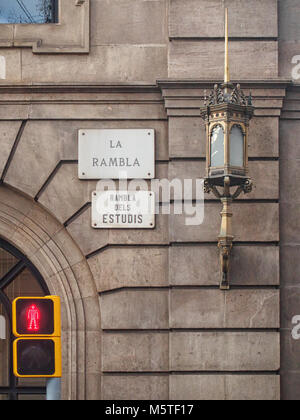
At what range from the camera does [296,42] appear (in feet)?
42.1

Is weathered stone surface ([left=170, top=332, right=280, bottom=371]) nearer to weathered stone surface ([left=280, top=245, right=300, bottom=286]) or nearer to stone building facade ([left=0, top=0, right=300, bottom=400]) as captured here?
stone building facade ([left=0, top=0, right=300, bottom=400])

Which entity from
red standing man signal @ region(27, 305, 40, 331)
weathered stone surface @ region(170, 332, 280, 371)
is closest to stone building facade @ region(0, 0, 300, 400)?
weathered stone surface @ region(170, 332, 280, 371)

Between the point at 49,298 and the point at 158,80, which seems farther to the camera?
the point at 158,80

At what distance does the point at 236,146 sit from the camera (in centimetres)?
1170

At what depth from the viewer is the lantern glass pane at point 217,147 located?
1162cm

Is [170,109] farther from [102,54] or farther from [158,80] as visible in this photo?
[102,54]

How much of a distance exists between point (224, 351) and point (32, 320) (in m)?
4.48

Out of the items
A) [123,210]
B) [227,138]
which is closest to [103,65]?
[123,210]

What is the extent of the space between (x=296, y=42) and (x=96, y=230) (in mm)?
3643

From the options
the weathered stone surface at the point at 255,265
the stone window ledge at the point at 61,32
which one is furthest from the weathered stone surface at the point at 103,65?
the weathered stone surface at the point at 255,265

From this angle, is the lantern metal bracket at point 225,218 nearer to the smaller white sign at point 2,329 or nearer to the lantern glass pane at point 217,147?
the lantern glass pane at point 217,147

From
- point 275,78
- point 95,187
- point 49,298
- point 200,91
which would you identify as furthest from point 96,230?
point 49,298

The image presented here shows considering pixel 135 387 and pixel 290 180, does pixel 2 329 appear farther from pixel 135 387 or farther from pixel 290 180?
pixel 290 180

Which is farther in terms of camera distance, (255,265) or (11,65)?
Answer: (11,65)
